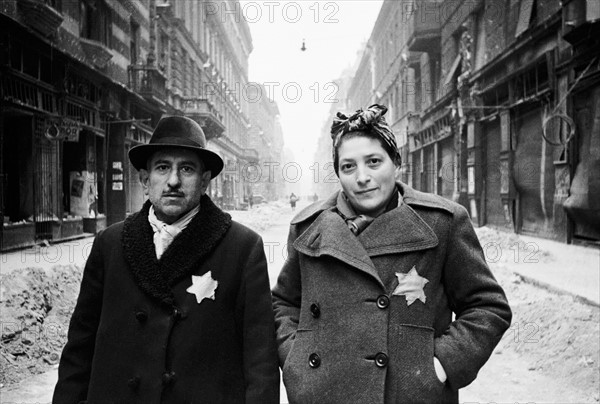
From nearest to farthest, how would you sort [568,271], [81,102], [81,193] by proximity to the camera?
[568,271] < [81,102] < [81,193]

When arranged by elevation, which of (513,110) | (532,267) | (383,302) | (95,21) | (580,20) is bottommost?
(532,267)

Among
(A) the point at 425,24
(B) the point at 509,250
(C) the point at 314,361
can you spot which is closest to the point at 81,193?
(B) the point at 509,250

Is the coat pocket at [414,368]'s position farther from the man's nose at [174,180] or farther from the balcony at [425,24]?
the balcony at [425,24]

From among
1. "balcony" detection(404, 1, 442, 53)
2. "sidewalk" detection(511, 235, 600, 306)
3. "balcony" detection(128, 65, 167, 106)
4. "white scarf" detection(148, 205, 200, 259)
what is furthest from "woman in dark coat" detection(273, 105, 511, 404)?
"balcony" detection(404, 1, 442, 53)

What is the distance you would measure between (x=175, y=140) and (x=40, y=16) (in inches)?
399

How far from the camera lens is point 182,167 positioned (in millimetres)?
2152

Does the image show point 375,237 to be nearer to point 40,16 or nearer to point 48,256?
point 48,256

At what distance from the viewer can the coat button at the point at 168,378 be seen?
6.33 ft

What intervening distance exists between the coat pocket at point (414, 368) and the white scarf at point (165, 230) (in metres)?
1.04

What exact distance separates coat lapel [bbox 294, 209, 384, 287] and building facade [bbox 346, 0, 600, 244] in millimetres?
8605

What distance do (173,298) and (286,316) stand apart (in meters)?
0.50

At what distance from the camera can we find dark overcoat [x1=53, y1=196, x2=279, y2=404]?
77.5 inches

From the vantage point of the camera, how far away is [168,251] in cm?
207

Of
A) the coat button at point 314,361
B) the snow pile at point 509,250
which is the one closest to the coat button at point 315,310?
the coat button at point 314,361
